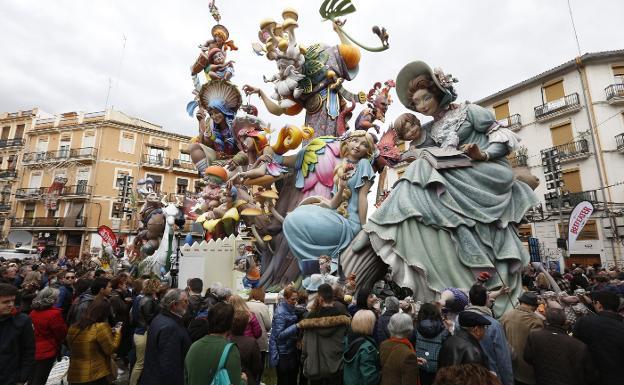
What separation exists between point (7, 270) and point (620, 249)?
24.0 metres

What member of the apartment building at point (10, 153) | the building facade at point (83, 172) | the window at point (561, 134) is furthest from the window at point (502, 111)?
the apartment building at point (10, 153)

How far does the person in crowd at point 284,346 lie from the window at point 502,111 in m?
26.2

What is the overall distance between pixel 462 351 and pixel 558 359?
0.95 metres

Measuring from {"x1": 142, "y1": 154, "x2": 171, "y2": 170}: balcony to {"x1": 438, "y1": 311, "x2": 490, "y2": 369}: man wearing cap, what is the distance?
33170 mm

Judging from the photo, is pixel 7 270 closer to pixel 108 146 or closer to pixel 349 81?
pixel 349 81

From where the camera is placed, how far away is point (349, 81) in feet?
33.2

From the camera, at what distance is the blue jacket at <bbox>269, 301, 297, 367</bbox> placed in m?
3.73

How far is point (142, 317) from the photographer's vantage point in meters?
4.16

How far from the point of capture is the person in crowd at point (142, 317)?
13.2ft

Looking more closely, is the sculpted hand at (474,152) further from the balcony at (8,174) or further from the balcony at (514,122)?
the balcony at (8,174)

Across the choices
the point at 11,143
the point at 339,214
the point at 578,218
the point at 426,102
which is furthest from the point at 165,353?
the point at 11,143

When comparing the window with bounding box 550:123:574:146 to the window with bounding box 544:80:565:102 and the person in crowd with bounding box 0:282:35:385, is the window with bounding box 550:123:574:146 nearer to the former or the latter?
the window with bounding box 544:80:565:102

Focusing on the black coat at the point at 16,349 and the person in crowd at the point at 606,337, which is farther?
the black coat at the point at 16,349

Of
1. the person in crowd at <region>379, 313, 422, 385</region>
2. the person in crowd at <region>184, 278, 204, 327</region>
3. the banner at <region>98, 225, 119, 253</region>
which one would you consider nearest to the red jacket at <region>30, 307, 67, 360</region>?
the person in crowd at <region>184, 278, 204, 327</region>
